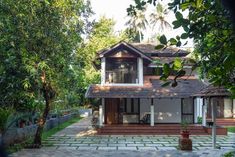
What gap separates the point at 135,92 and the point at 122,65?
2327mm

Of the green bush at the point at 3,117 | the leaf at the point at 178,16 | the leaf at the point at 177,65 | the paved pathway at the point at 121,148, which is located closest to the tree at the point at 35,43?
the green bush at the point at 3,117

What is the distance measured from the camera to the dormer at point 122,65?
2583cm

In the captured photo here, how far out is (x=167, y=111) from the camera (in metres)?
27.1

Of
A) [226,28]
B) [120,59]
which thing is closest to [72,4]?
[120,59]

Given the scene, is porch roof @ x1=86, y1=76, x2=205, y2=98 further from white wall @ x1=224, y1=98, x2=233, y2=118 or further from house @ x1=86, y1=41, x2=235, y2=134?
white wall @ x1=224, y1=98, x2=233, y2=118

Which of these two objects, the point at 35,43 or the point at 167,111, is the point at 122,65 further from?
the point at 35,43

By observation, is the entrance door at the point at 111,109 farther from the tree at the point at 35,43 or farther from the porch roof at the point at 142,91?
the tree at the point at 35,43

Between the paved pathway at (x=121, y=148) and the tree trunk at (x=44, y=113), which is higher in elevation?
the tree trunk at (x=44, y=113)

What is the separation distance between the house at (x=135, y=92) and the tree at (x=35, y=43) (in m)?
8.37

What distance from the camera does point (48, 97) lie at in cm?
1723

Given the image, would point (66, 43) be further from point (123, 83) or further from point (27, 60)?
point (123, 83)

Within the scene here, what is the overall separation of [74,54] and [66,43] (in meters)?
0.85

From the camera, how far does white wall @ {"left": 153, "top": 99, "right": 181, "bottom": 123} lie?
2692 cm

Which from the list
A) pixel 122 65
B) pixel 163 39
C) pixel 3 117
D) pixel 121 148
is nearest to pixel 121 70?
pixel 122 65
